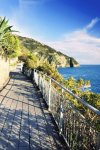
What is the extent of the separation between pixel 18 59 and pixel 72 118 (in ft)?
145

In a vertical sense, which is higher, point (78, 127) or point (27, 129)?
point (78, 127)

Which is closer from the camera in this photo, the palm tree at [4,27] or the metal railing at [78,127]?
the metal railing at [78,127]

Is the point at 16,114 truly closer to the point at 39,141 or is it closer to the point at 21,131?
the point at 21,131

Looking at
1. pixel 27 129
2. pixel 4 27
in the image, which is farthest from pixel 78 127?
pixel 4 27

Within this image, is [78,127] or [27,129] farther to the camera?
[27,129]

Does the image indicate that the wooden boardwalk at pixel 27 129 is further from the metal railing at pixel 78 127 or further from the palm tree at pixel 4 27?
the palm tree at pixel 4 27

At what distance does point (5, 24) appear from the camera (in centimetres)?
2050

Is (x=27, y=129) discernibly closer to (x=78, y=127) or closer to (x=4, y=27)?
(x=78, y=127)

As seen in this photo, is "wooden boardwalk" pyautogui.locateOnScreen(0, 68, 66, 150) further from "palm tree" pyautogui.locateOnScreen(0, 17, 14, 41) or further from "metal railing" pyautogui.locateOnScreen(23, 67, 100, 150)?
"palm tree" pyautogui.locateOnScreen(0, 17, 14, 41)

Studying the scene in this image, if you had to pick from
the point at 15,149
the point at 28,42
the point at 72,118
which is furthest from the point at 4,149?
the point at 28,42

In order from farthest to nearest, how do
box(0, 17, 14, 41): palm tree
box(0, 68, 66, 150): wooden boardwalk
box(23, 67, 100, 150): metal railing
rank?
box(0, 17, 14, 41): palm tree → box(0, 68, 66, 150): wooden boardwalk → box(23, 67, 100, 150): metal railing

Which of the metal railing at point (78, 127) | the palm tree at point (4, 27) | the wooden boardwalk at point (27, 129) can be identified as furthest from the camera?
the palm tree at point (4, 27)

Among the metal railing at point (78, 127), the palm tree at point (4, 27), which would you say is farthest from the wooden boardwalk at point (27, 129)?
the palm tree at point (4, 27)

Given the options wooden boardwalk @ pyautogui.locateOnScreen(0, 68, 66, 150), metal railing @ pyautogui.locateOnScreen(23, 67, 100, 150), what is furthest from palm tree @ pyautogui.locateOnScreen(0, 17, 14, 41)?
metal railing @ pyautogui.locateOnScreen(23, 67, 100, 150)
